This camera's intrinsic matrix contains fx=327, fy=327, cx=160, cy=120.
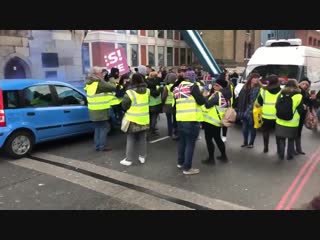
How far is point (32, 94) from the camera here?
6723 mm

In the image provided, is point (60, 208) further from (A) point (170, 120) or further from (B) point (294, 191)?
(A) point (170, 120)

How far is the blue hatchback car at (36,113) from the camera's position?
20.6 ft

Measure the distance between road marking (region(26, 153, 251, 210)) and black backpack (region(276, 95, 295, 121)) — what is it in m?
2.41

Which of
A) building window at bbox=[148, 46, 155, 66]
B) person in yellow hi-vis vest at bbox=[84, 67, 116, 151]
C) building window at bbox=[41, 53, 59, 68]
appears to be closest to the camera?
person in yellow hi-vis vest at bbox=[84, 67, 116, 151]

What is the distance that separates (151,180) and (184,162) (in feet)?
2.65

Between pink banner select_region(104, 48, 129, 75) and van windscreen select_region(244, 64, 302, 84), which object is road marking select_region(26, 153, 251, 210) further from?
van windscreen select_region(244, 64, 302, 84)

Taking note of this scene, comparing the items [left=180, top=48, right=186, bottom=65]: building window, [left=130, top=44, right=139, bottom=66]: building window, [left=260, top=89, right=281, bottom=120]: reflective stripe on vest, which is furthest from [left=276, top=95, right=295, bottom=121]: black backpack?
[left=180, top=48, right=186, bottom=65]: building window

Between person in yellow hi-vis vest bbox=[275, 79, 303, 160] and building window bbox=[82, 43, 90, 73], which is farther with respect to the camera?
building window bbox=[82, 43, 90, 73]

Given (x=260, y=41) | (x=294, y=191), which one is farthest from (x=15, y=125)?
(x=260, y=41)

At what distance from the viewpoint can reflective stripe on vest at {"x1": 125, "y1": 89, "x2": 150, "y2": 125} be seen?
6.07m

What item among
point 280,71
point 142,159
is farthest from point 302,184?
point 280,71

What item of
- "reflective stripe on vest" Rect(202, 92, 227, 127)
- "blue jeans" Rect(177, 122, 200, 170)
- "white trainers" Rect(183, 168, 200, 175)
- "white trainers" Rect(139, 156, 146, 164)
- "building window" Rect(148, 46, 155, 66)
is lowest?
"white trainers" Rect(183, 168, 200, 175)

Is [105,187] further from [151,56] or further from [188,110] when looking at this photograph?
[151,56]

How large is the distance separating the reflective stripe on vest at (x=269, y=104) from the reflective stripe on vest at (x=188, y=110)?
185 cm
